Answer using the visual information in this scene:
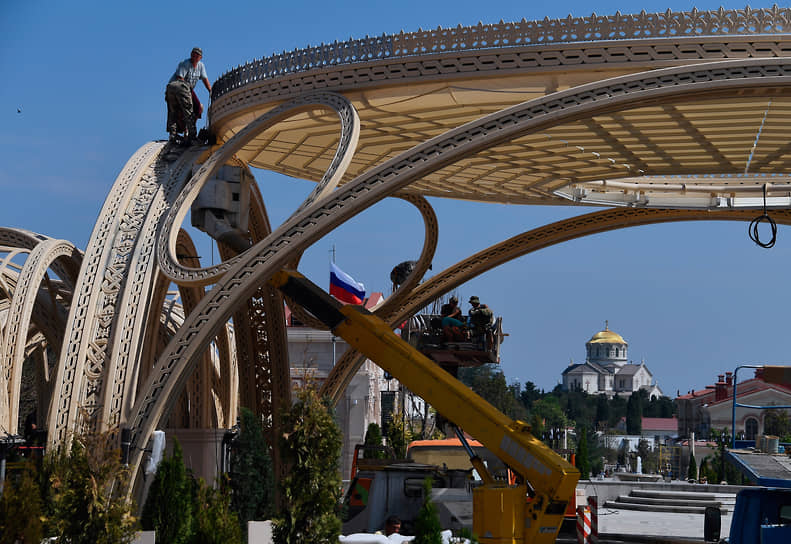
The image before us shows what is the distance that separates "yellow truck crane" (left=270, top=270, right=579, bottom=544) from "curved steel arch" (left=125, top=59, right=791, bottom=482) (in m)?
1.15

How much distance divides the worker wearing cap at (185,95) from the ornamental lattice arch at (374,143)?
505 millimetres

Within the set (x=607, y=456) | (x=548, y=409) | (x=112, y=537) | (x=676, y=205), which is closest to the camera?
(x=112, y=537)

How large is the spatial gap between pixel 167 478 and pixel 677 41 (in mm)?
11825

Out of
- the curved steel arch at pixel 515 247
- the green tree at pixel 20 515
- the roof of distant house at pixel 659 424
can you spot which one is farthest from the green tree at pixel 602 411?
the green tree at pixel 20 515

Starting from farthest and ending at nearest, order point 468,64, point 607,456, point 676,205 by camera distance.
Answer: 1. point 607,456
2. point 676,205
3. point 468,64

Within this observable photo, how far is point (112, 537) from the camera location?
580 inches

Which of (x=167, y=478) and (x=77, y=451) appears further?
(x=167, y=478)

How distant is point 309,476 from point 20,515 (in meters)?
3.93

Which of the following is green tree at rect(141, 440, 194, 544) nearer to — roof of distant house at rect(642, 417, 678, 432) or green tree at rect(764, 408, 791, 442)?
green tree at rect(764, 408, 791, 442)

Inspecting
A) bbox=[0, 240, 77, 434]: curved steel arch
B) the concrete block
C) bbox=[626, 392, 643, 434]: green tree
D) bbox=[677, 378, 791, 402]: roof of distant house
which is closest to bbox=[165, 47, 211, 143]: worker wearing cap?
bbox=[0, 240, 77, 434]: curved steel arch

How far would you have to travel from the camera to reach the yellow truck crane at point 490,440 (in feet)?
58.4

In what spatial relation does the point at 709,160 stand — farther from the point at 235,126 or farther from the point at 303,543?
the point at 303,543

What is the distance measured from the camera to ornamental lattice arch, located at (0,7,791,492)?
66.0ft

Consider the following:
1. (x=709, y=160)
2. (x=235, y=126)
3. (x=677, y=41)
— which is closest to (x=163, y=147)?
(x=235, y=126)
